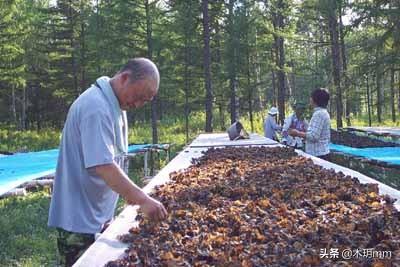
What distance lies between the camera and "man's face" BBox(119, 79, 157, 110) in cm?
274

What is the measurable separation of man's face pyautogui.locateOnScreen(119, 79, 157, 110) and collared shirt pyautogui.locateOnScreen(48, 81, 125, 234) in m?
0.13

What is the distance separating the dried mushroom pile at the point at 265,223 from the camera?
2404mm

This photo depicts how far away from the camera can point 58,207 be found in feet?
9.91

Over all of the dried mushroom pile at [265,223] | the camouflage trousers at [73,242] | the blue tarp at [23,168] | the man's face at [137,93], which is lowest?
the blue tarp at [23,168]

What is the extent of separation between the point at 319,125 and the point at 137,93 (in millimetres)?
3721

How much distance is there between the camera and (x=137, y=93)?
280cm

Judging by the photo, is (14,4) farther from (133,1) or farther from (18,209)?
(18,209)

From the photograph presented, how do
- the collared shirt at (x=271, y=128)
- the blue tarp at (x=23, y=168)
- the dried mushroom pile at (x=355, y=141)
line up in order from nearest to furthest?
the blue tarp at (x=23, y=168)
the collared shirt at (x=271, y=128)
the dried mushroom pile at (x=355, y=141)

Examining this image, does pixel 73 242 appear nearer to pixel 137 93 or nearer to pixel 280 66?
pixel 137 93

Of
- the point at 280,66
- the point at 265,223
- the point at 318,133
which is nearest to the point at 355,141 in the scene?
the point at 280,66

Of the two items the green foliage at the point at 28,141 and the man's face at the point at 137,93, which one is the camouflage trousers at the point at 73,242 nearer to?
the man's face at the point at 137,93

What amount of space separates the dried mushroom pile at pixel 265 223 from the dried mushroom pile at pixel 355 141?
9.08 metres

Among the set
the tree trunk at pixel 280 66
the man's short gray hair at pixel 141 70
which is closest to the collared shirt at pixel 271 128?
the man's short gray hair at pixel 141 70

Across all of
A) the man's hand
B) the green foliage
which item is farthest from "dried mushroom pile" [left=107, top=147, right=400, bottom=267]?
the green foliage
